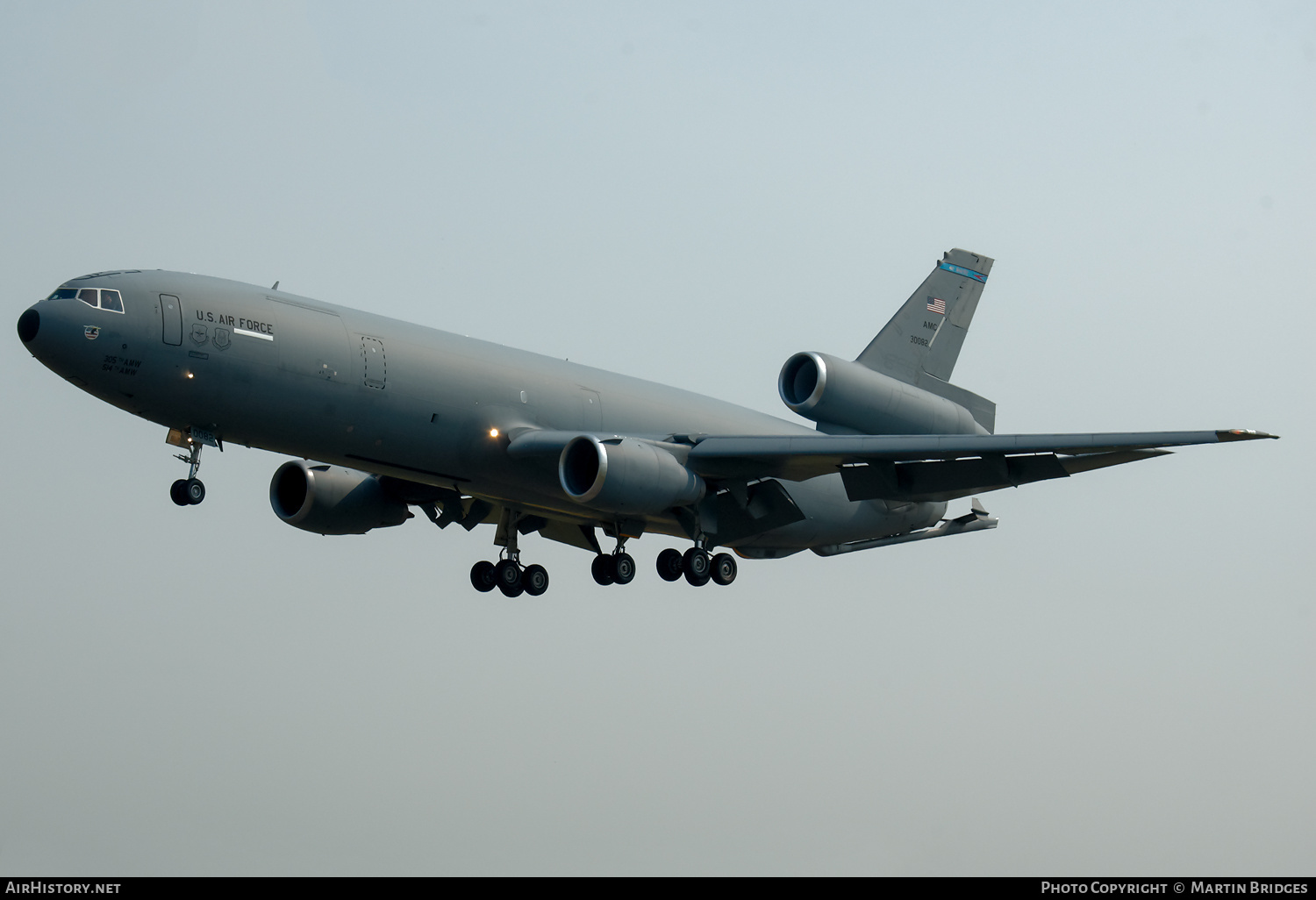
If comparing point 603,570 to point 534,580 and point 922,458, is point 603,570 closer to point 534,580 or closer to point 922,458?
point 534,580

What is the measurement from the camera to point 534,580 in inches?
1533

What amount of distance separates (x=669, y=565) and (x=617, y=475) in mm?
4736

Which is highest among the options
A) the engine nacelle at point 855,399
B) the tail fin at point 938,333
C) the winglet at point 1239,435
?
the tail fin at point 938,333

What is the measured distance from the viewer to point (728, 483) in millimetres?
36344

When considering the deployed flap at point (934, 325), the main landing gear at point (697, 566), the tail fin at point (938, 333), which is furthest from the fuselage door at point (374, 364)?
the deployed flap at point (934, 325)

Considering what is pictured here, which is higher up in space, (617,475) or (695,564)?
(617,475)

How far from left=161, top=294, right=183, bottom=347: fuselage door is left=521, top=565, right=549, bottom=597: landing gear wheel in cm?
1169

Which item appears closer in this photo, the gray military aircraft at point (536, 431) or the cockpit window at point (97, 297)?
the cockpit window at point (97, 297)

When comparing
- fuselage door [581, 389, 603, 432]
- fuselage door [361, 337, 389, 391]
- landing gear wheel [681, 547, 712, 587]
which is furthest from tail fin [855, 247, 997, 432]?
fuselage door [361, 337, 389, 391]

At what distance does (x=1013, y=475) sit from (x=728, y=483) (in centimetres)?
618

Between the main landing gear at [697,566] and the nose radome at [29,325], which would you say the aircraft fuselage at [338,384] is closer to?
the nose radome at [29,325]

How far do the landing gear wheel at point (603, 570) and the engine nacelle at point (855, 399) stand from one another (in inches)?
219

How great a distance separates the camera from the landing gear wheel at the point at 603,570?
126 feet

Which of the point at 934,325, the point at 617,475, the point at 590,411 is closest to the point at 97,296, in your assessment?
the point at 617,475
